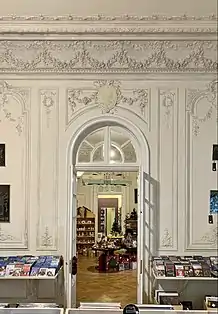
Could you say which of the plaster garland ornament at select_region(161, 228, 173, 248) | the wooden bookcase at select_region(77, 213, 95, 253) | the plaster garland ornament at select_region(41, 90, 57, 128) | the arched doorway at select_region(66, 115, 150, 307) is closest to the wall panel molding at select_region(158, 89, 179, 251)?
the plaster garland ornament at select_region(161, 228, 173, 248)

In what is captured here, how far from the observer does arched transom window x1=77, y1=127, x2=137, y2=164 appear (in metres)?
3.38

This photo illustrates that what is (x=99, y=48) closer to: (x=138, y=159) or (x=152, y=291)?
(x=138, y=159)

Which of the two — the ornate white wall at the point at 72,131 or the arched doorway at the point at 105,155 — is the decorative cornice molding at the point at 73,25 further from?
the arched doorway at the point at 105,155

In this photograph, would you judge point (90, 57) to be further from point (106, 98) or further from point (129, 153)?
point (129, 153)

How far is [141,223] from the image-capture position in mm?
3154

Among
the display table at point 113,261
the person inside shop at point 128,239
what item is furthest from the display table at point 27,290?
the person inside shop at point 128,239

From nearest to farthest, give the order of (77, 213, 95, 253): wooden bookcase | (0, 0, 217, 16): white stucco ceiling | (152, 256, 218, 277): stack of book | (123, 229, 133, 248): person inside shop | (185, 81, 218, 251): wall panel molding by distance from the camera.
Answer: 1. (0, 0, 217, 16): white stucco ceiling
2. (152, 256, 218, 277): stack of book
3. (185, 81, 218, 251): wall panel molding
4. (123, 229, 133, 248): person inside shop
5. (77, 213, 95, 253): wooden bookcase

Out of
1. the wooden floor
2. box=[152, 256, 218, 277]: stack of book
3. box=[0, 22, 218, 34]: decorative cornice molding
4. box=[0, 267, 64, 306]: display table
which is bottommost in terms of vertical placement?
the wooden floor

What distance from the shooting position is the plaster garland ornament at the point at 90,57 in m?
2.83

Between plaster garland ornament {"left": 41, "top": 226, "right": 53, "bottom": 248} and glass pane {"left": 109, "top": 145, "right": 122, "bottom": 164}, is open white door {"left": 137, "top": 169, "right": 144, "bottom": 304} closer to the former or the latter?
glass pane {"left": 109, "top": 145, "right": 122, "bottom": 164}

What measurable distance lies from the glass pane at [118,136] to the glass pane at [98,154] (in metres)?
0.09

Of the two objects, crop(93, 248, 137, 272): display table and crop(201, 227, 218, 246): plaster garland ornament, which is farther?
crop(93, 248, 137, 272): display table

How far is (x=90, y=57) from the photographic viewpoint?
10.0ft

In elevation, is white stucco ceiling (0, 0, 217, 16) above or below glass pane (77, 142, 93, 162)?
above
